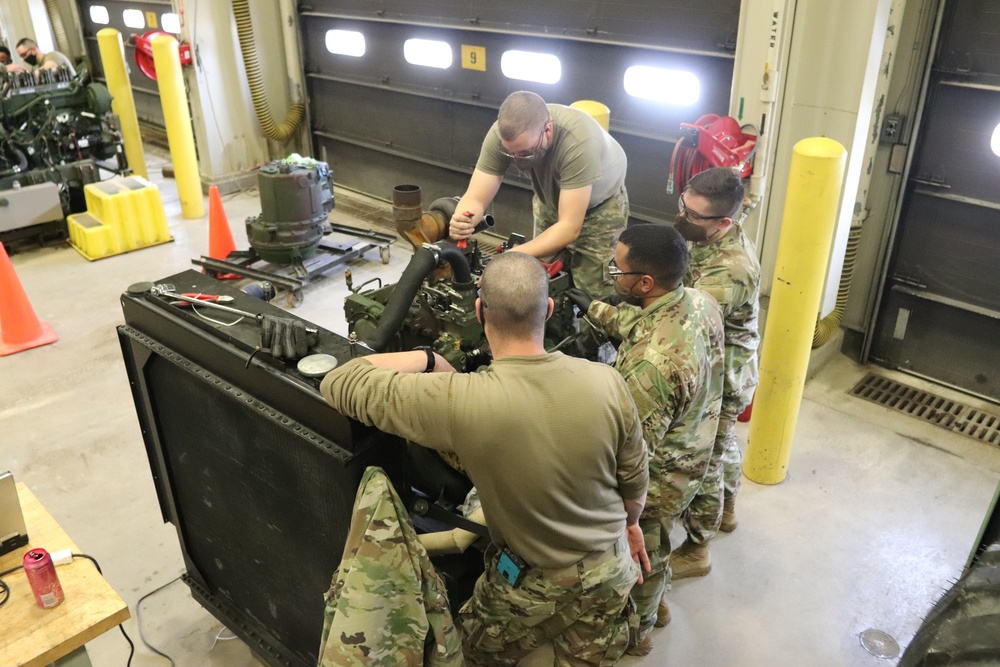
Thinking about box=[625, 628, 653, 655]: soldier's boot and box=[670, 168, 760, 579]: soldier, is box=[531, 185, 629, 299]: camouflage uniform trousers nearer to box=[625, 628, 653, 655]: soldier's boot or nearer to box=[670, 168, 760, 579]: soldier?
box=[670, 168, 760, 579]: soldier

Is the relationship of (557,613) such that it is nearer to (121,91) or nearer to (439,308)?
(439,308)

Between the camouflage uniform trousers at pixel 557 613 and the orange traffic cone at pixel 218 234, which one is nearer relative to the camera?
the camouflage uniform trousers at pixel 557 613

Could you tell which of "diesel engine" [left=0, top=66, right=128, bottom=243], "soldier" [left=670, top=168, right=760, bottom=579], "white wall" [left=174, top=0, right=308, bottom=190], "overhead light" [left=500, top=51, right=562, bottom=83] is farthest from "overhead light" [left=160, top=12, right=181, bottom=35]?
"soldier" [left=670, top=168, right=760, bottom=579]

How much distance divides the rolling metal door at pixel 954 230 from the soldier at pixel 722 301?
2002 mm

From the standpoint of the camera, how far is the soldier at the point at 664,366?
2383mm

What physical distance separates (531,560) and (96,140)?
267 inches

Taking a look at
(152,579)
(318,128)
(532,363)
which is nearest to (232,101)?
(318,128)

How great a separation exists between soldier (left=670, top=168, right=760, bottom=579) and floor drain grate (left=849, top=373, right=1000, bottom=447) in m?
1.70

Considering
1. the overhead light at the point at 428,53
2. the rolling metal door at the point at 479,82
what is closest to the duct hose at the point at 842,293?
the rolling metal door at the point at 479,82

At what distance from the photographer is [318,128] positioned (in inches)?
316

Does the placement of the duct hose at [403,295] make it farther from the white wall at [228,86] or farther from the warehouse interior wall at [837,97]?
the white wall at [228,86]

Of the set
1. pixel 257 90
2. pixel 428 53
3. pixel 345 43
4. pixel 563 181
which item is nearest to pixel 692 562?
pixel 563 181

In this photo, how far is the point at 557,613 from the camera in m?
2.14

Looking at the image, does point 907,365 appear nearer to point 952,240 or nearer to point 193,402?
point 952,240
